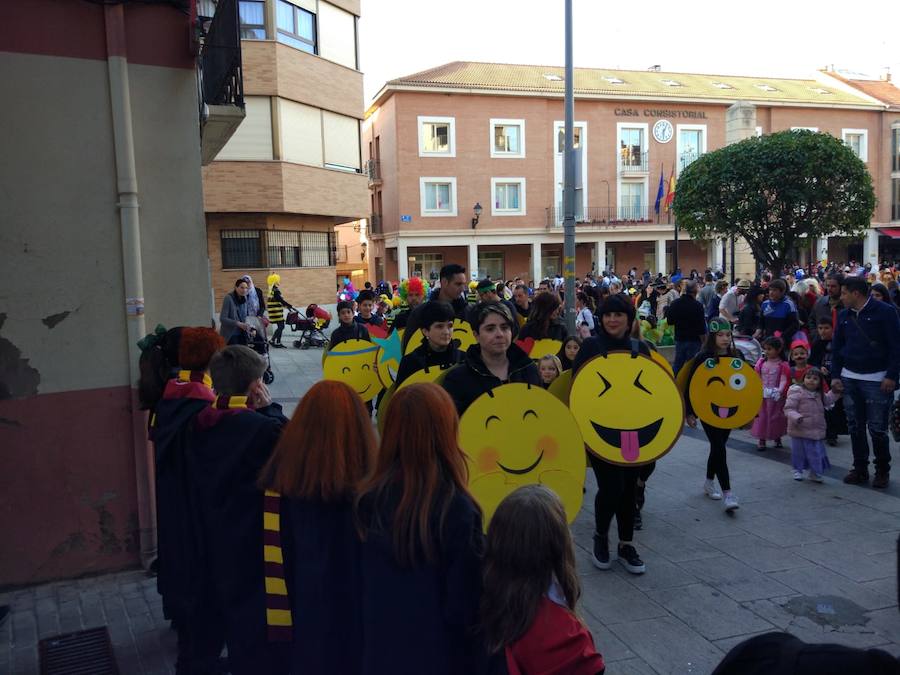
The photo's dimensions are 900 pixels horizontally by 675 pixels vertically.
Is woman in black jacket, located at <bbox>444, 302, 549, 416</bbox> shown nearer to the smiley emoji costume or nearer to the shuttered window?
the smiley emoji costume

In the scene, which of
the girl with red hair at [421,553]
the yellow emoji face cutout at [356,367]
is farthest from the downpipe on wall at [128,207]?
the girl with red hair at [421,553]

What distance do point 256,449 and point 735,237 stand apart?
2758 cm

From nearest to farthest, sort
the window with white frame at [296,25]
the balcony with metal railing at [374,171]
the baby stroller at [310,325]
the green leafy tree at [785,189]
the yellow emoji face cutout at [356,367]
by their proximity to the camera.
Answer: the yellow emoji face cutout at [356,367] < the baby stroller at [310,325] < the window with white frame at [296,25] < the green leafy tree at [785,189] < the balcony with metal railing at [374,171]

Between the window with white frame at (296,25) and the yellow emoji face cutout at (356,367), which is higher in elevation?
the window with white frame at (296,25)

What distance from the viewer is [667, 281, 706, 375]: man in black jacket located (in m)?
9.77

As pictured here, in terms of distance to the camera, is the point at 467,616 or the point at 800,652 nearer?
the point at 800,652

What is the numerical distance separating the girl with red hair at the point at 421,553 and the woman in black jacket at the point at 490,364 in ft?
5.66

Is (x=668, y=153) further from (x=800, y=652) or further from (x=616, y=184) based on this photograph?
(x=800, y=652)

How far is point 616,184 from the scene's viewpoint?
41.8 meters

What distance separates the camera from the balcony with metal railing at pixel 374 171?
40875mm

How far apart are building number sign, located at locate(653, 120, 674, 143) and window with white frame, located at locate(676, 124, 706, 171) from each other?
68cm

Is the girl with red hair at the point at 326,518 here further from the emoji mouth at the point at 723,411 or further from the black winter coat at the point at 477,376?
the emoji mouth at the point at 723,411

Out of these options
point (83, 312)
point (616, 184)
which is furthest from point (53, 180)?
point (616, 184)

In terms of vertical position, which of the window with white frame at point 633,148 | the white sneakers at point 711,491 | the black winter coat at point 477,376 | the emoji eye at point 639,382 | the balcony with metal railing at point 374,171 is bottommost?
the white sneakers at point 711,491
